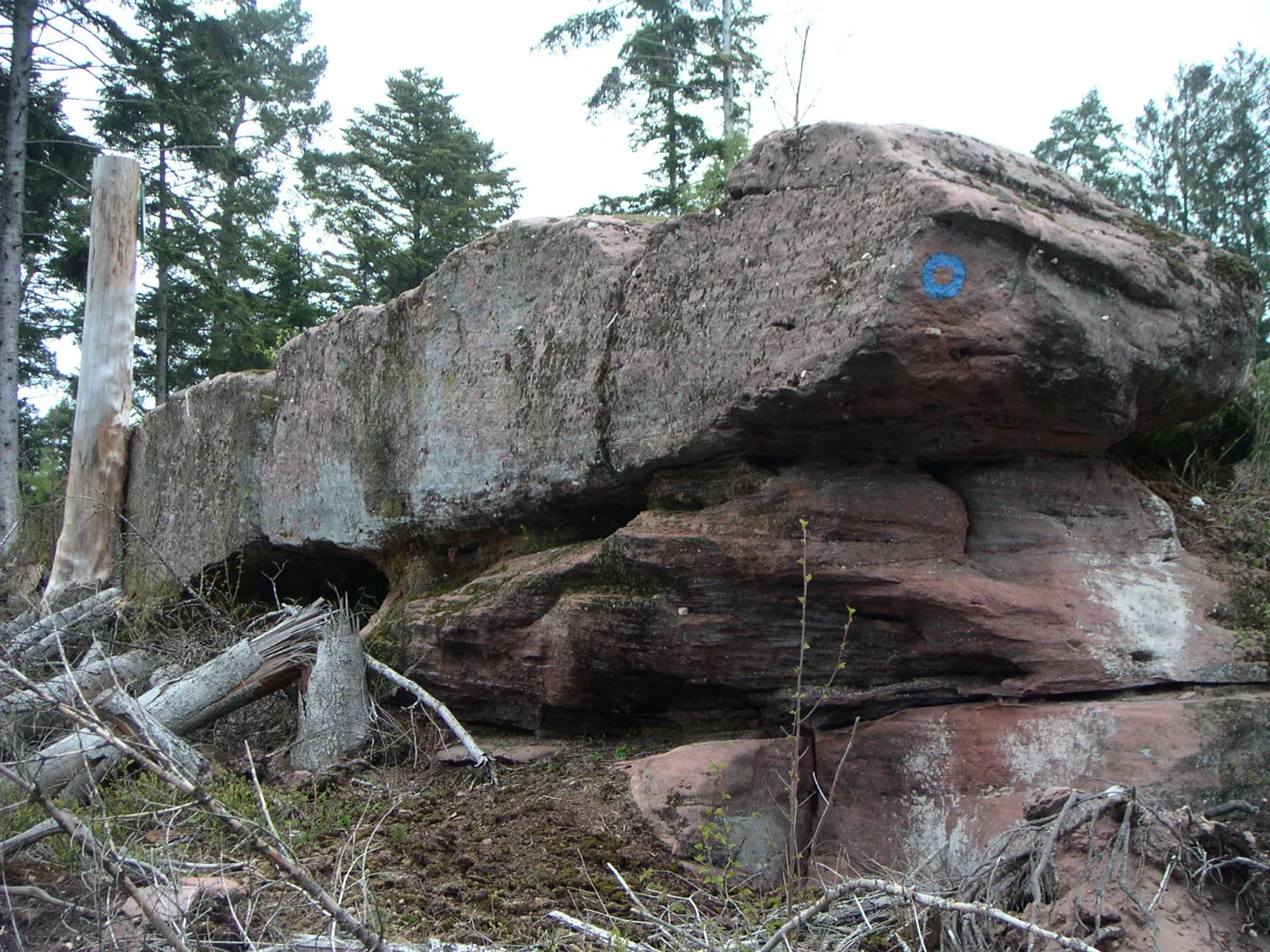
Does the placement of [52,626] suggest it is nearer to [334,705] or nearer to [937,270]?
[334,705]

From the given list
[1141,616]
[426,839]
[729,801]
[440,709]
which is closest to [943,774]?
[729,801]

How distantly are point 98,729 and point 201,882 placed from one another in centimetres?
109

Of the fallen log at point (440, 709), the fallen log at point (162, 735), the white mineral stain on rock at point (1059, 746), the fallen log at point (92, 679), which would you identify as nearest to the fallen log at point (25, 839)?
the fallen log at point (92, 679)

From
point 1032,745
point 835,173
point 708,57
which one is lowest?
point 1032,745

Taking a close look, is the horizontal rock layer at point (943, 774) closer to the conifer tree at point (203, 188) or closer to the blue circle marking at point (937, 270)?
the blue circle marking at point (937, 270)

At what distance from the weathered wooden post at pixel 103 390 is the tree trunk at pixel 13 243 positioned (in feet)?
11.3

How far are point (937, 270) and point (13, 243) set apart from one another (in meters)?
11.2

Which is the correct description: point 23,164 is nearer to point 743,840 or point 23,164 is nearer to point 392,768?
point 392,768

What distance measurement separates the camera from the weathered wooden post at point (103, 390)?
8.02 metres

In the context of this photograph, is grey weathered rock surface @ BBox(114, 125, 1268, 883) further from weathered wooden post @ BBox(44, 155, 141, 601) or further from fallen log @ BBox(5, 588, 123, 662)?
weathered wooden post @ BBox(44, 155, 141, 601)

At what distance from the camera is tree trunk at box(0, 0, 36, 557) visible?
37.0 ft

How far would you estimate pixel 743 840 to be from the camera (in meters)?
3.84

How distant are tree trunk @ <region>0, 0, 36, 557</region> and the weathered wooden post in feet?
11.3

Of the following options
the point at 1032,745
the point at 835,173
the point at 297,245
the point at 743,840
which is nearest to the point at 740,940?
the point at 743,840
